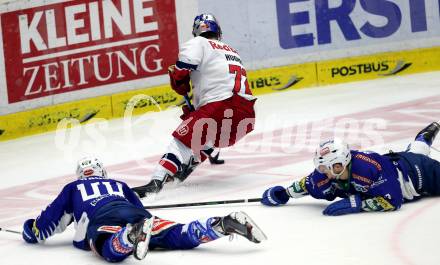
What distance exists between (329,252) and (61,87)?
24.2ft

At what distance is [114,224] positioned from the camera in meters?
5.32

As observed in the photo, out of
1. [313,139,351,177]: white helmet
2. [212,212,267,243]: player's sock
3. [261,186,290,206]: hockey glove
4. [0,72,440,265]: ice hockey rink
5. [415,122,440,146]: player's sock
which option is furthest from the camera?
[415,122,440,146]: player's sock

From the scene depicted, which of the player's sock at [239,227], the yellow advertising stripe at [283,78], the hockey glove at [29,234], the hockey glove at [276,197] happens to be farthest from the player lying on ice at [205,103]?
the yellow advertising stripe at [283,78]

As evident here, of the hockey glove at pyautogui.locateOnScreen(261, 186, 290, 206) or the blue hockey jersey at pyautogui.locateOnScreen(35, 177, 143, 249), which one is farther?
the hockey glove at pyautogui.locateOnScreen(261, 186, 290, 206)

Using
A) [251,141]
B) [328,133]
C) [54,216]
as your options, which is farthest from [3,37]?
[54,216]

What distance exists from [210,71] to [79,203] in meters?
2.42

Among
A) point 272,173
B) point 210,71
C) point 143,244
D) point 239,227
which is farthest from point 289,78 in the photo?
point 143,244

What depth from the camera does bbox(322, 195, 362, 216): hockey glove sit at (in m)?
5.95

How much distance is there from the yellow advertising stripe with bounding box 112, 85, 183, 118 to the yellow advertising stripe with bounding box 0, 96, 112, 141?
0.48ft

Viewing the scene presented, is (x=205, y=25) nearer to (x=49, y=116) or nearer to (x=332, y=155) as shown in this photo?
(x=332, y=155)

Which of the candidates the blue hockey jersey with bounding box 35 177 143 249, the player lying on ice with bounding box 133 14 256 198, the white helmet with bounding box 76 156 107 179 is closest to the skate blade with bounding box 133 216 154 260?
the blue hockey jersey with bounding box 35 177 143 249

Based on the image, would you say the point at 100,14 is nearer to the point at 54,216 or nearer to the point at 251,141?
the point at 251,141

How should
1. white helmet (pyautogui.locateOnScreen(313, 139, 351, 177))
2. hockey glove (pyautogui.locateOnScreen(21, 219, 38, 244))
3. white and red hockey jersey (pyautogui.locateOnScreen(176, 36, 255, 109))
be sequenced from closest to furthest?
white helmet (pyautogui.locateOnScreen(313, 139, 351, 177)) < hockey glove (pyautogui.locateOnScreen(21, 219, 38, 244)) < white and red hockey jersey (pyautogui.locateOnScreen(176, 36, 255, 109))

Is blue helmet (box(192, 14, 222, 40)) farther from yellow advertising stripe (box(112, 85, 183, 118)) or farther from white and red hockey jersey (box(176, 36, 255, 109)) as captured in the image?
yellow advertising stripe (box(112, 85, 183, 118))
